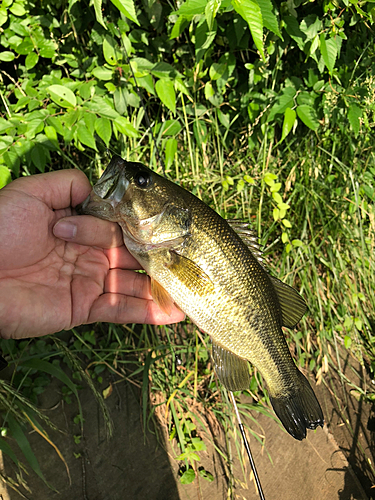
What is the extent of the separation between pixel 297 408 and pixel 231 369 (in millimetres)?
469

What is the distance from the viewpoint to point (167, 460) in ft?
8.52

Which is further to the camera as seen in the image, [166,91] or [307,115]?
[307,115]

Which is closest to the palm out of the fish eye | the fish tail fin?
the fish eye

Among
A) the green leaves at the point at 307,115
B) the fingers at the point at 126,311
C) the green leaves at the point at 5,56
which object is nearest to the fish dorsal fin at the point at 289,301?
the fingers at the point at 126,311

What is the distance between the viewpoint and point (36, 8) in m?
2.45

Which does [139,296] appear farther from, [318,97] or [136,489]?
[318,97]

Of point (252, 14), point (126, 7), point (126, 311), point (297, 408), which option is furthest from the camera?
point (126, 311)

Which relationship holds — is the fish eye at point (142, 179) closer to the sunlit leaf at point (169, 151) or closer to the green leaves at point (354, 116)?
the sunlit leaf at point (169, 151)

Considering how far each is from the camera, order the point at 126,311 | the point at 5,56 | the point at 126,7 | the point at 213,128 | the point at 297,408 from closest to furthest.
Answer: the point at 126,7 → the point at 297,408 → the point at 126,311 → the point at 5,56 → the point at 213,128

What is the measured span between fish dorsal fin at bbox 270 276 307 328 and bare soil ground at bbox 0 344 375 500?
1.29 metres

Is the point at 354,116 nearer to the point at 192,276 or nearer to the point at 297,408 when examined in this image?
the point at 192,276

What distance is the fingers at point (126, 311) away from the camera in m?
2.15

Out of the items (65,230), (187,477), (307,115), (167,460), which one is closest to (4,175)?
(65,230)

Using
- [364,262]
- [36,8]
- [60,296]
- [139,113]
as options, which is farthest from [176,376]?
[36,8]
